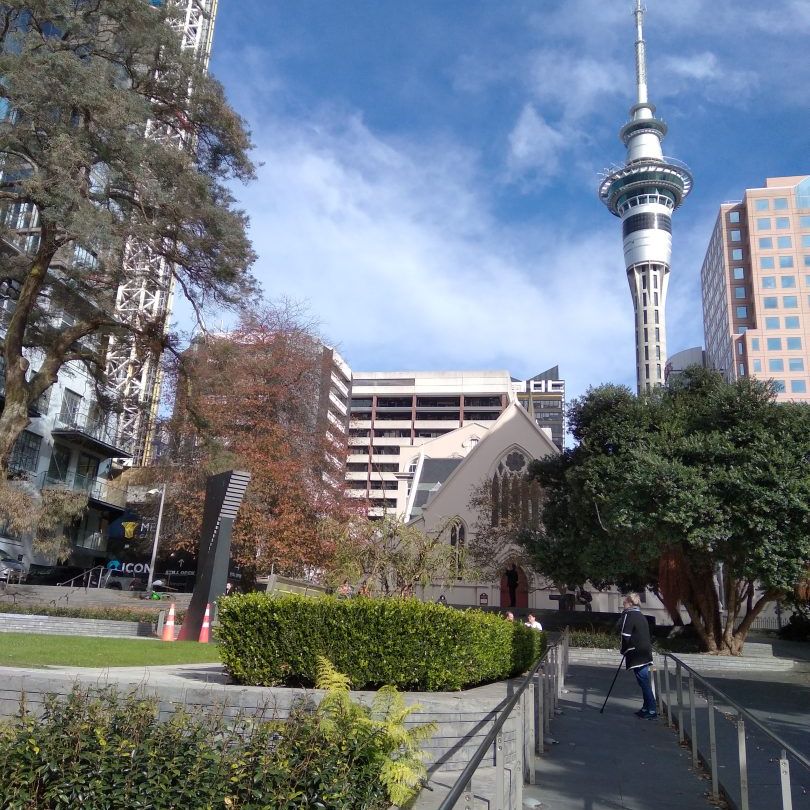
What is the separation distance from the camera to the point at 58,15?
18094 mm

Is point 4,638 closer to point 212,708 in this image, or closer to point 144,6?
point 212,708

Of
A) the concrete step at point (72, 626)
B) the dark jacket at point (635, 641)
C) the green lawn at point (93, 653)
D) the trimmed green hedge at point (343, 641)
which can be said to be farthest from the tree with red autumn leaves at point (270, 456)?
the trimmed green hedge at point (343, 641)

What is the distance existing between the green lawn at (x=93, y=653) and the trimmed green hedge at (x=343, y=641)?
2.94 meters

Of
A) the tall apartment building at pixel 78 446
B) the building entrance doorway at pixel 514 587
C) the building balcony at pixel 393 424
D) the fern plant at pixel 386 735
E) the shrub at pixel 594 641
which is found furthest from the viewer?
the building balcony at pixel 393 424

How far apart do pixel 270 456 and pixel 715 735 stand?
80.4 ft

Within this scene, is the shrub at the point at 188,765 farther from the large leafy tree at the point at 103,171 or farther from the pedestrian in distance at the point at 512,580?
the pedestrian in distance at the point at 512,580

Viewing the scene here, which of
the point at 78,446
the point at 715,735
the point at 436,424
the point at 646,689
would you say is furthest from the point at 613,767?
the point at 436,424

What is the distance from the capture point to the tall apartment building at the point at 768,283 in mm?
79188

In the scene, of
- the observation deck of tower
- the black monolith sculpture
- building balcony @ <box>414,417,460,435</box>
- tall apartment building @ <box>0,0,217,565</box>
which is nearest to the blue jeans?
the black monolith sculpture

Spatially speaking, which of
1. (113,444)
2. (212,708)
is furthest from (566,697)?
(113,444)

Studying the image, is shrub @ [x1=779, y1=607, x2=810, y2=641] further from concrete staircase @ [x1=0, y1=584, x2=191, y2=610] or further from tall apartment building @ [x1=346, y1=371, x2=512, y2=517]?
tall apartment building @ [x1=346, y1=371, x2=512, y2=517]

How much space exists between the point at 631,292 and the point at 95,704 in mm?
116544

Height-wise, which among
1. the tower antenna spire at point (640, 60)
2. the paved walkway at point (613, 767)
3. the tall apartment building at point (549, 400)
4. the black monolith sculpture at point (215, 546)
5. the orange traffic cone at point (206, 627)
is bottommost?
the paved walkway at point (613, 767)

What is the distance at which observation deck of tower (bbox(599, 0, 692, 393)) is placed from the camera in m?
110
